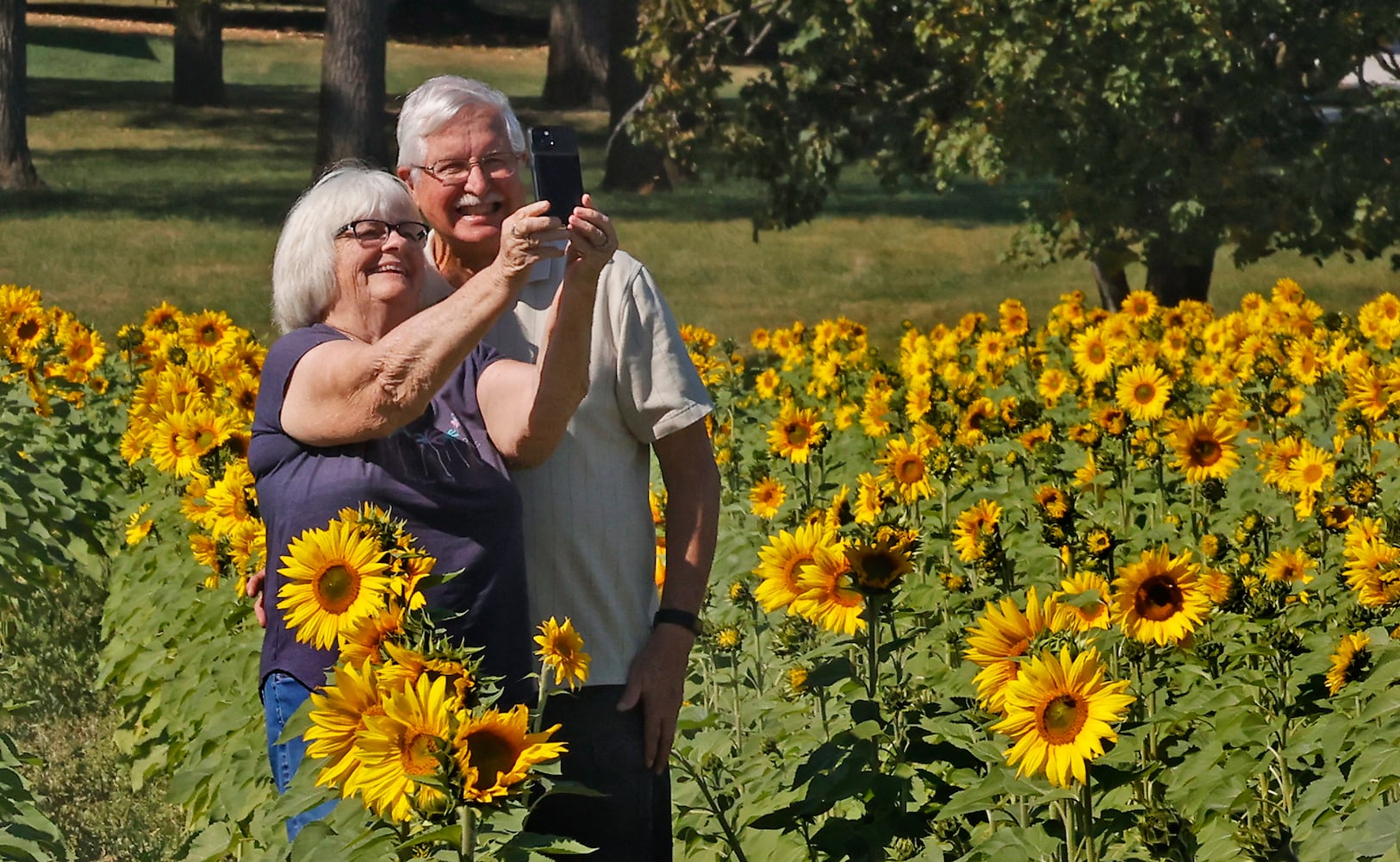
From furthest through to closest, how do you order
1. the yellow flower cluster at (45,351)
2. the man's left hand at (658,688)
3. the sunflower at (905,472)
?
the yellow flower cluster at (45,351) → the sunflower at (905,472) → the man's left hand at (658,688)

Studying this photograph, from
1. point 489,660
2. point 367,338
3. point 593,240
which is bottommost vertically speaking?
point 489,660

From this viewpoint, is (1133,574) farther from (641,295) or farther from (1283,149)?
(1283,149)

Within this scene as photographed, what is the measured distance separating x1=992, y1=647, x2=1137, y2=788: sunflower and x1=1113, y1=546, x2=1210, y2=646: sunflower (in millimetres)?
618

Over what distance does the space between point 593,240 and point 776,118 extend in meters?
12.7

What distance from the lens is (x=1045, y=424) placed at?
6762 millimetres

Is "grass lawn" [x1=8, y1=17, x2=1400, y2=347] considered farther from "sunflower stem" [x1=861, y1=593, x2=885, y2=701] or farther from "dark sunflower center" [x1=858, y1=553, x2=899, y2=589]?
"dark sunflower center" [x1=858, y1=553, x2=899, y2=589]

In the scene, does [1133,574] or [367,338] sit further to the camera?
[1133,574]

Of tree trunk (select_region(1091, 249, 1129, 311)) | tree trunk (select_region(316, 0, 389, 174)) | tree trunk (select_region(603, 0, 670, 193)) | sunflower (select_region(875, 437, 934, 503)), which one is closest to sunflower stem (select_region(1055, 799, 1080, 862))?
sunflower (select_region(875, 437, 934, 503))

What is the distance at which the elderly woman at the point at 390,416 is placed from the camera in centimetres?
315

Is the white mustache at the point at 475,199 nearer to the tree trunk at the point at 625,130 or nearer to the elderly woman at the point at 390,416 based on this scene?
the elderly woman at the point at 390,416

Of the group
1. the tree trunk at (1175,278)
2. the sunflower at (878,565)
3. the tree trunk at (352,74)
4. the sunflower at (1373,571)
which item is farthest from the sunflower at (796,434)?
the tree trunk at (352,74)

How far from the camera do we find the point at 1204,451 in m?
5.71

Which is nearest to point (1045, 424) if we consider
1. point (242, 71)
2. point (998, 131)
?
point (998, 131)

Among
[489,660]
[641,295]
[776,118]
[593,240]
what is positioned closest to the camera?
[593,240]
